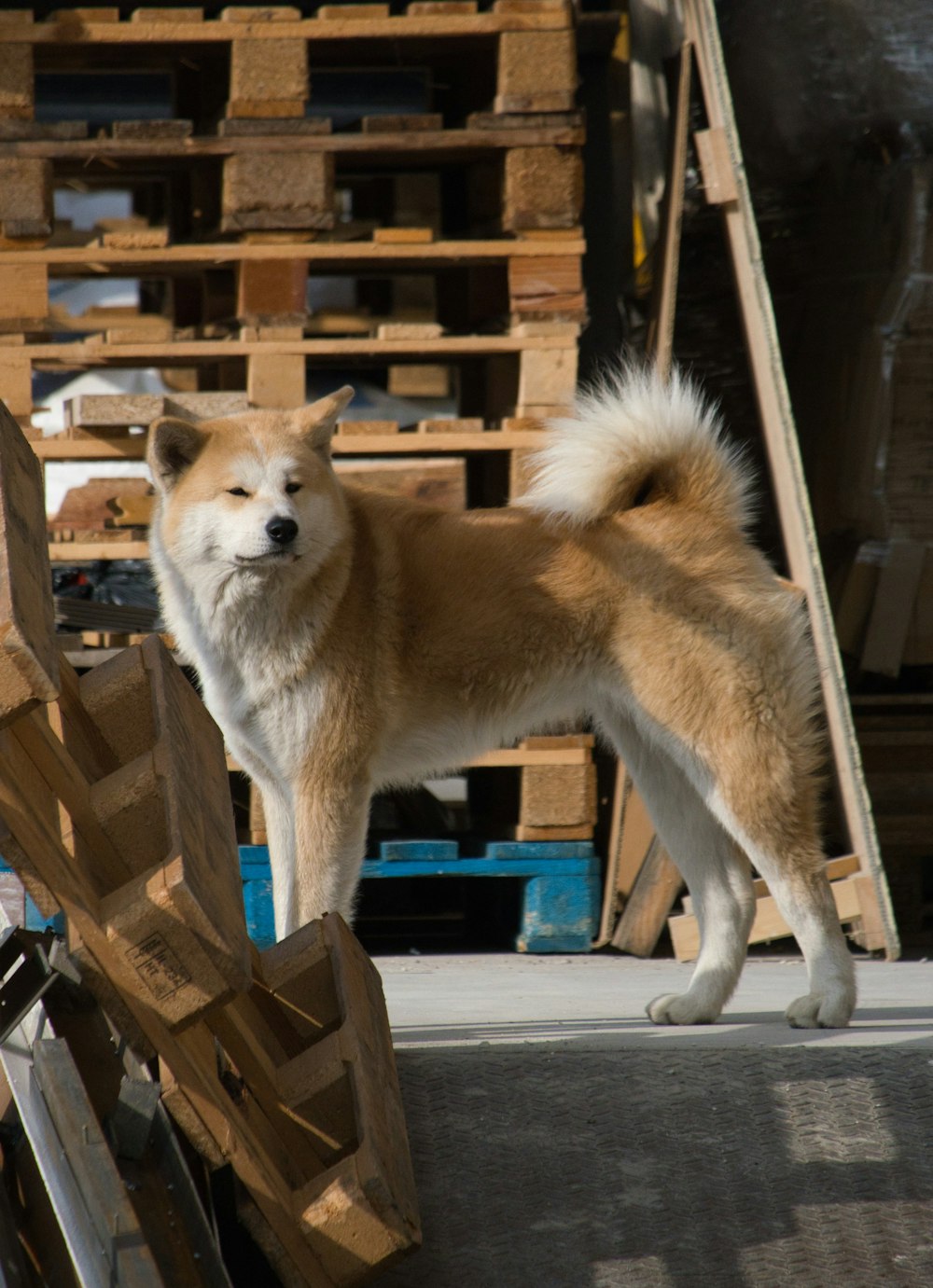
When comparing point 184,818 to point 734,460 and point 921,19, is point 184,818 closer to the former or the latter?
point 734,460

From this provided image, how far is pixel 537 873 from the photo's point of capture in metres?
4.70

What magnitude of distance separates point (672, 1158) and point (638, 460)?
5.90 ft

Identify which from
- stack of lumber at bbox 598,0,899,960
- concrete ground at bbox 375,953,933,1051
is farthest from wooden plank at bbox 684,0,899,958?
concrete ground at bbox 375,953,933,1051

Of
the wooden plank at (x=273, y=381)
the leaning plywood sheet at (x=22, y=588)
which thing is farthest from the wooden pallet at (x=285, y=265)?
the leaning plywood sheet at (x=22, y=588)

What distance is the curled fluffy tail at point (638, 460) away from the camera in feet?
12.0

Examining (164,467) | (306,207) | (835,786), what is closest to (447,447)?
(306,207)

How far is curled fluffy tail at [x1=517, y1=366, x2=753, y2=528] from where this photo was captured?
365cm

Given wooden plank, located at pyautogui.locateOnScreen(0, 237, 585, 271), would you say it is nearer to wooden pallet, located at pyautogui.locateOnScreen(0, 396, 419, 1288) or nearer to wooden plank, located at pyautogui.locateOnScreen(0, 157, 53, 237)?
wooden plank, located at pyautogui.locateOnScreen(0, 157, 53, 237)

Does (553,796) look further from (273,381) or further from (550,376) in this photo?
(273,381)

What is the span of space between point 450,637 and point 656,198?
2.75 meters

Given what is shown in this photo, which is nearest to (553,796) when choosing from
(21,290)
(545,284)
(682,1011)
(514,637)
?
(514,637)

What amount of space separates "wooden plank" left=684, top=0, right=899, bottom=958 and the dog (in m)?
0.85

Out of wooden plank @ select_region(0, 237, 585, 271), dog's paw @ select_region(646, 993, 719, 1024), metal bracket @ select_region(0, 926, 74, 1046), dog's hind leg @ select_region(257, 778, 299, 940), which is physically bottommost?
dog's paw @ select_region(646, 993, 719, 1024)

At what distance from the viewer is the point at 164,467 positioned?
12.1 feet
